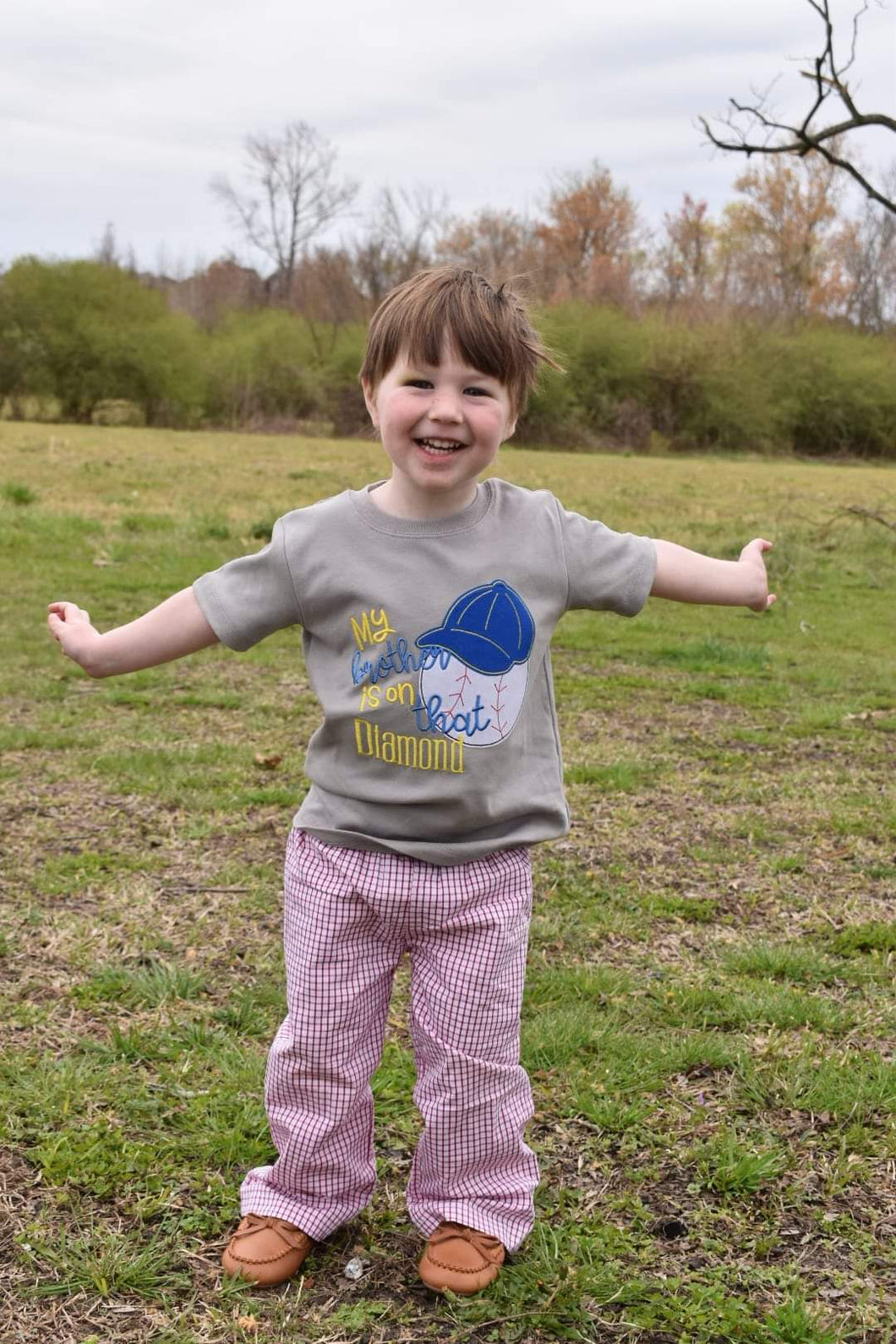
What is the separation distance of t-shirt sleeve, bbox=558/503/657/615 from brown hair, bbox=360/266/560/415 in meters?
0.30

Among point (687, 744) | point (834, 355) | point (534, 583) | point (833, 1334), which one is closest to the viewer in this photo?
point (833, 1334)

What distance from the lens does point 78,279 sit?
133 feet

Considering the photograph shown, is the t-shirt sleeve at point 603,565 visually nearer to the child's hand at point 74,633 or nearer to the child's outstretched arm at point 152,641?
the child's outstretched arm at point 152,641

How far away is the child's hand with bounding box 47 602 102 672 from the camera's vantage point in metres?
2.44

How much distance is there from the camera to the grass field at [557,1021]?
2391 mm

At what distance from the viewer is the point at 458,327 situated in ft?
7.43

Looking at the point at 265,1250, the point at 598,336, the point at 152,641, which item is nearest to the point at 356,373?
the point at 598,336

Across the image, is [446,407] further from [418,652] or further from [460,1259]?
[460,1259]

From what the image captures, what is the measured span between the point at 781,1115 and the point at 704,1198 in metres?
0.39

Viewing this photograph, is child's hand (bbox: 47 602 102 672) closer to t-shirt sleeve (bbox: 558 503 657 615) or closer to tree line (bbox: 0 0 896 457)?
t-shirt sleeve (bbox: 558 503 657 615)

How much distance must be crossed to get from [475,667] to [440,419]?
0.45 m

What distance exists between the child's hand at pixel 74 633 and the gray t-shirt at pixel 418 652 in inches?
9.5

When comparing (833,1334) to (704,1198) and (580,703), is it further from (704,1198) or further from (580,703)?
(580,703)

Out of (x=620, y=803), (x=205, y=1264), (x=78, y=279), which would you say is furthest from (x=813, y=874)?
(x=78, y=279)
